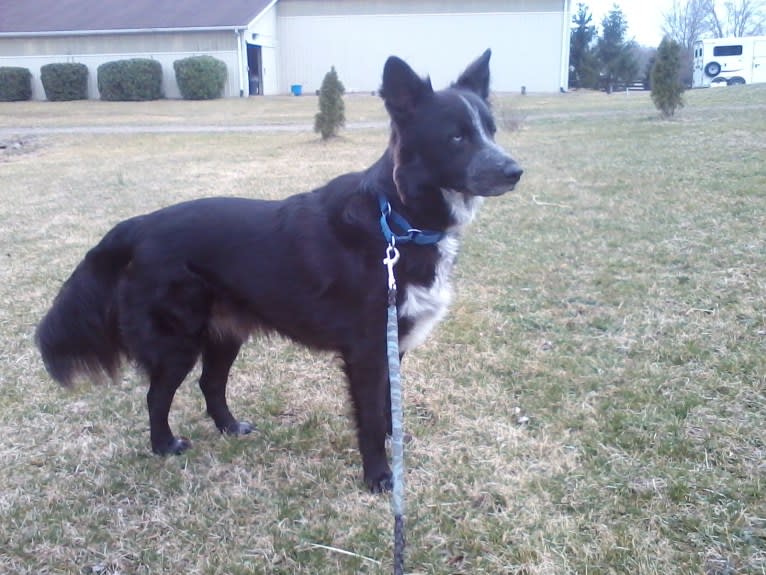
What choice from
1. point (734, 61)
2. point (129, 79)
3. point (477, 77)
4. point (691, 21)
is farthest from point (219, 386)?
point (691, 21)

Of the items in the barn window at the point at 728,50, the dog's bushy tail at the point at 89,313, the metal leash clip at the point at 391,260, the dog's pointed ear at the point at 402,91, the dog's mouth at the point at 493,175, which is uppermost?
the barn window at the point at 728,50

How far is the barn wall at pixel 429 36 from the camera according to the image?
115 ft

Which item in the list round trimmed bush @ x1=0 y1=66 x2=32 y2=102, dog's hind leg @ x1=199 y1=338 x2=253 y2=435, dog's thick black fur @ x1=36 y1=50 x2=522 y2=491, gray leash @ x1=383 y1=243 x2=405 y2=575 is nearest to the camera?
gray leash @ x1=383 y1=243 x2=405 y2=575

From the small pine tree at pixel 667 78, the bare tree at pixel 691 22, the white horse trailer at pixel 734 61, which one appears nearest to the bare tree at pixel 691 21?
the bare tree at pixel 691 22

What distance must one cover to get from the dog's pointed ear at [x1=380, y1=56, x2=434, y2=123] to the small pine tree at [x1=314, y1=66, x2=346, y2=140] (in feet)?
42.2

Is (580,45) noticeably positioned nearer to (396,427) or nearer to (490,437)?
(490,437)

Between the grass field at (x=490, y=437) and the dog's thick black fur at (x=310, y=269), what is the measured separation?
12.8 inches

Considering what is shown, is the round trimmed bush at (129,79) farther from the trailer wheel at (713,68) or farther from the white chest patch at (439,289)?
the white chest patch at (439,289)

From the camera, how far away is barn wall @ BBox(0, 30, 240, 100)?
32250 mm

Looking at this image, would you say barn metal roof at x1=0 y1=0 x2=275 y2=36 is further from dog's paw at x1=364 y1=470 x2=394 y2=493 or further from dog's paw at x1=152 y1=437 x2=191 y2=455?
dog's paw at x1=364 y1=470 x2=394 y2=493

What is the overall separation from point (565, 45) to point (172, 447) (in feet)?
120

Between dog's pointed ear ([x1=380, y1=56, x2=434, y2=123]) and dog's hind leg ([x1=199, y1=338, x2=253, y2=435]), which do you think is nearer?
dog's pointed ear ([x1=380, y1=56, x2=434, y2=123])

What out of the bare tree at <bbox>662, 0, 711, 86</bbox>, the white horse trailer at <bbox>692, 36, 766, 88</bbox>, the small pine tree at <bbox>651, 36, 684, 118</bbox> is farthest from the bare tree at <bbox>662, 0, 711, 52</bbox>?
the small pine tree at <bbox>651, 36, 684, 118</bbox>

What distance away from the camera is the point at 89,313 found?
130 inches
